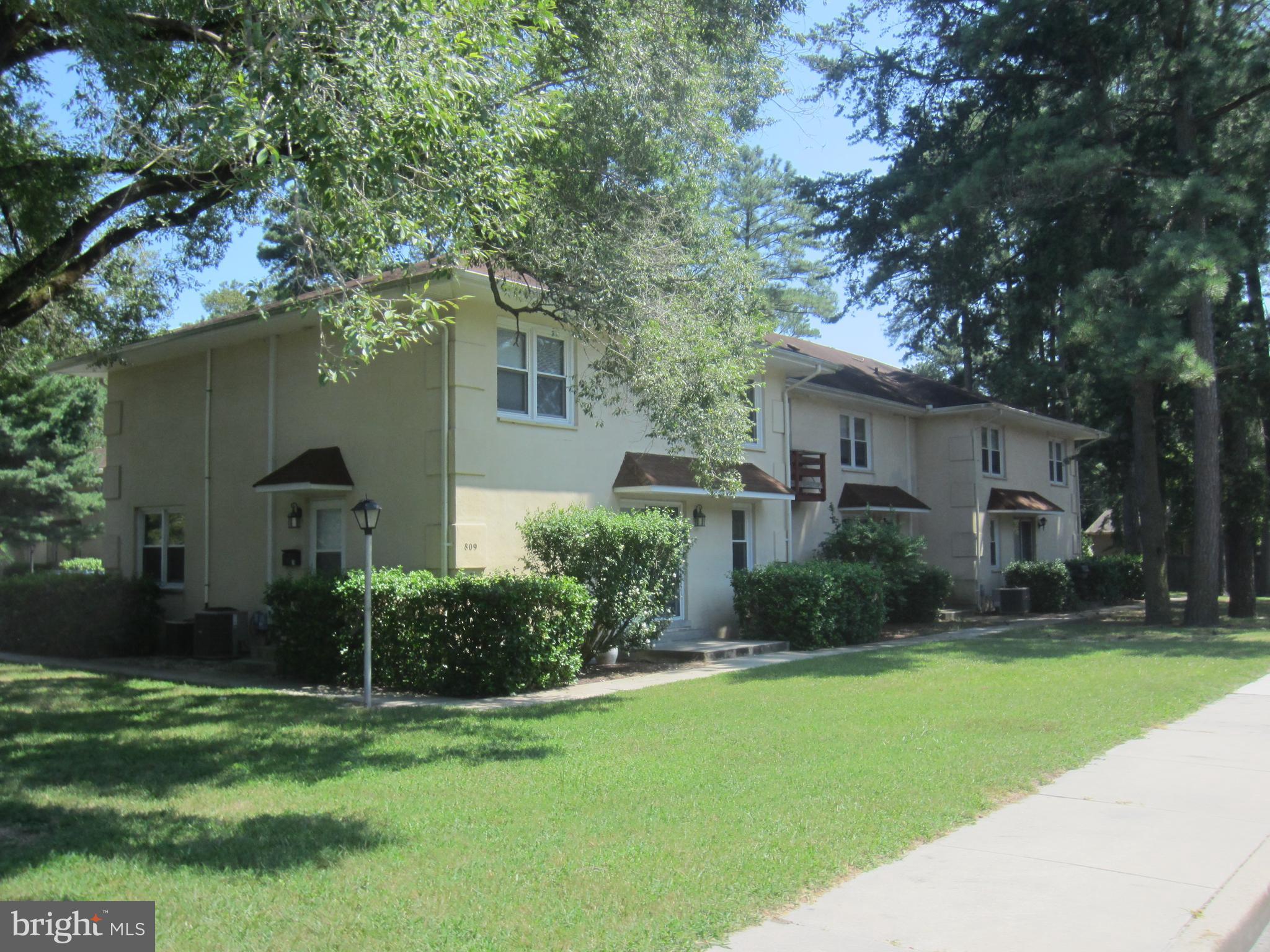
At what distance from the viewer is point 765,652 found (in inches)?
636

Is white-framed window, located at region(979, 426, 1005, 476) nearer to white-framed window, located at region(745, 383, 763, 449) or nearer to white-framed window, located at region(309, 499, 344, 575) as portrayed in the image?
white-framed window, located at region(745, 383, 763, 449)

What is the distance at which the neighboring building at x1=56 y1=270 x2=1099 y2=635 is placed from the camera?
13938 millimetres

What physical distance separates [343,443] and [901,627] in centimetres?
1200

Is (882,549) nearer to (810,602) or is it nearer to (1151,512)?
(810,602)

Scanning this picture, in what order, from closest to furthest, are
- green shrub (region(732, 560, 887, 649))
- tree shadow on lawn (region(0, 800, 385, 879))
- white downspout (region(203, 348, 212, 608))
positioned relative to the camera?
tree shadow on lawn (region(0, 800, 385, 879)) → white downspout (region(203, 348, 212, 608)) → green shrub (region(732, 560, 887, 649))

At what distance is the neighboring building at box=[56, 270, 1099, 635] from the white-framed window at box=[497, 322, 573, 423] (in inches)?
1.2

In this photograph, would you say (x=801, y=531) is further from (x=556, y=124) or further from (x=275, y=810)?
(x=275, y=810)

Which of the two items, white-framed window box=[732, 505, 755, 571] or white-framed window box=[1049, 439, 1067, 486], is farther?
white-framed window box=[1049, 439, 1067, 486]

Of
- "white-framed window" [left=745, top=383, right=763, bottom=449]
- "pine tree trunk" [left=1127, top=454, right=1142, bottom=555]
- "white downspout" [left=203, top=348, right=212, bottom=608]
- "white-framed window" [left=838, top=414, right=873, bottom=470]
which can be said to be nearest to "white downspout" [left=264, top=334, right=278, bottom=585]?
"white downspout" [left=203, top=348, right=212, bottom=608]

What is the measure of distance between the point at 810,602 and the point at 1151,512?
947cm

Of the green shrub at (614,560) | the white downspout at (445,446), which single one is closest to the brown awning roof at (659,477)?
the green shrub at (614,560)

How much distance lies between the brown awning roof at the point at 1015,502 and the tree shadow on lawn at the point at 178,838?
869 inches

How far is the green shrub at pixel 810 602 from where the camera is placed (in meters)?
16.7

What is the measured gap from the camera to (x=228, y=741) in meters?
8.86
